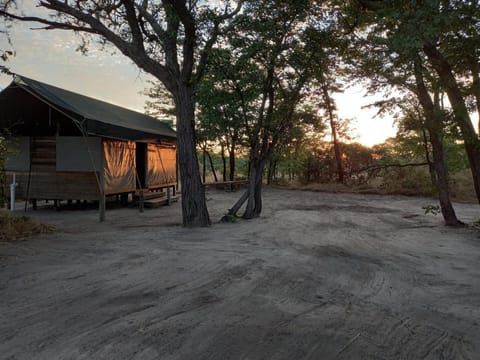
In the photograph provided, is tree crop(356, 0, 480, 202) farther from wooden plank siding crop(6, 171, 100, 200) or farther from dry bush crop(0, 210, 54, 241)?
wooden plank siding crop(6, 171, 100, 200)

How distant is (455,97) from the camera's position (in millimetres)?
5410

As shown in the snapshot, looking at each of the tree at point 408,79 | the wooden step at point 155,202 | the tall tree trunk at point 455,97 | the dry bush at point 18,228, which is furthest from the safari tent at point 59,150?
the tall tree trunk at point 455,97

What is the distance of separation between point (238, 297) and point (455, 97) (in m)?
5.15

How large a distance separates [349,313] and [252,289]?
87 centimetres

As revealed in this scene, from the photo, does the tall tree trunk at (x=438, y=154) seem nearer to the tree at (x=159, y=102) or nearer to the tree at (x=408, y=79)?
the tree at (x=408, y=79)

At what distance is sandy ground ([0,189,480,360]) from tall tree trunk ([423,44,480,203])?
1785mm

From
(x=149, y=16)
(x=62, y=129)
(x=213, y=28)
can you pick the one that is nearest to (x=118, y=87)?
(x=62, y=129)

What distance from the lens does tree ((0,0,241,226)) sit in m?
6.13

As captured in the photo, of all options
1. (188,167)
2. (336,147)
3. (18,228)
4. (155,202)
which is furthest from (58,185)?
(336,147)

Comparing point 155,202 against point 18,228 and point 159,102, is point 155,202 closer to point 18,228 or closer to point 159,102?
point 18,228

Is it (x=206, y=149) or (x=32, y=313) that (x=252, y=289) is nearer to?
(x=32, y=313)

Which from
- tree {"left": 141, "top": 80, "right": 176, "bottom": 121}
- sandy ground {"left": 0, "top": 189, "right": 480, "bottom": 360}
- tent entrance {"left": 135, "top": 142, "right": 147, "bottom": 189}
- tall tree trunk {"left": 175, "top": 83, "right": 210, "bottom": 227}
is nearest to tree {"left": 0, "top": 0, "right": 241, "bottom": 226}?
tall tree trunk {"left": 175, "top": 83, "right": 210, "bottom": 227}

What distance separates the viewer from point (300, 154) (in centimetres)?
1820

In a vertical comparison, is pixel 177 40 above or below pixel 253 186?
above
